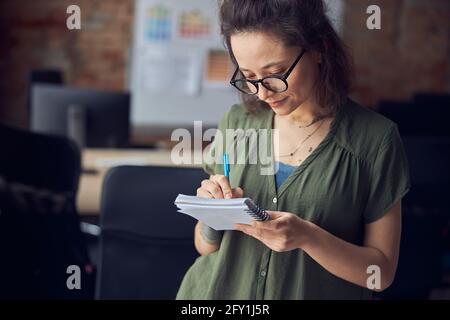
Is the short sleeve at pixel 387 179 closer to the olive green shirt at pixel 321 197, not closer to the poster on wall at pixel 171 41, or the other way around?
the olive green shirt at pixel 321 197

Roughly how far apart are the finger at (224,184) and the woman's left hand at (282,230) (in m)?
0.06

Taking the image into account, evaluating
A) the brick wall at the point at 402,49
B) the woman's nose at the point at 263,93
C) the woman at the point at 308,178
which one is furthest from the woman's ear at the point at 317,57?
the brick wall at the point at 402,49

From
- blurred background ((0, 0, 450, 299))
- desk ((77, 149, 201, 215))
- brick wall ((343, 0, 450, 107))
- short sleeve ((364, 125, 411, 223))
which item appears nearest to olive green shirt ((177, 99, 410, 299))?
short sleeve ((364, 125, 411, 223))

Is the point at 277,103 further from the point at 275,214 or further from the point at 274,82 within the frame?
the point at 275,214

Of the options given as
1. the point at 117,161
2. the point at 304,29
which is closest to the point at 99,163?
the point at 117,161

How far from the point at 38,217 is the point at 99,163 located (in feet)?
2.91

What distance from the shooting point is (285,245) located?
4.49 feet

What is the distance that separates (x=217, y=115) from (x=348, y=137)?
162 inches

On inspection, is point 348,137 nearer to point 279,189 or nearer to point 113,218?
point 279,189

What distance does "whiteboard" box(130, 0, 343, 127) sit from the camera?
5.47 meters

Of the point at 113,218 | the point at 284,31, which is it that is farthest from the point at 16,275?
the point at 284,31

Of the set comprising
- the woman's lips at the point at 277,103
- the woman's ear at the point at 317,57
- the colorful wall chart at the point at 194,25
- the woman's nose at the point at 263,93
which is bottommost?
the woman's lips at the point at 277,103

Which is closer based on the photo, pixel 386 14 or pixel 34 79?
pixel 34 79

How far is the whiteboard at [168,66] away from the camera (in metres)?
5.47
